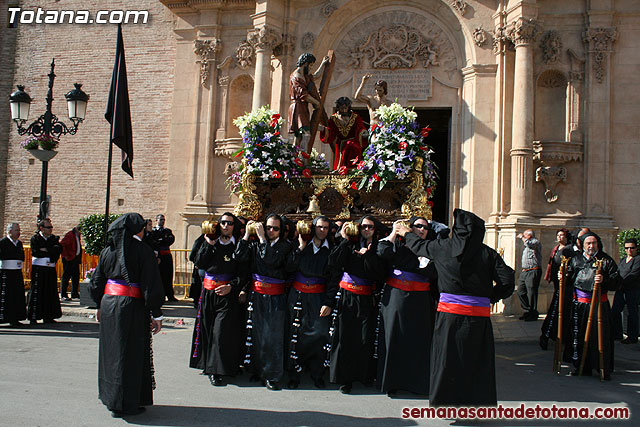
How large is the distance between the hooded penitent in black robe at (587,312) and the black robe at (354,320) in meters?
3.23

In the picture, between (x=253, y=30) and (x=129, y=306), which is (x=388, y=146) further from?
(x=253, y=30)

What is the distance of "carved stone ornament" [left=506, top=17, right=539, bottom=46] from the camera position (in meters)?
14.1

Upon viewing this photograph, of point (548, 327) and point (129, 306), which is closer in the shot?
point (129, 306)

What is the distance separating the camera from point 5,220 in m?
20.1

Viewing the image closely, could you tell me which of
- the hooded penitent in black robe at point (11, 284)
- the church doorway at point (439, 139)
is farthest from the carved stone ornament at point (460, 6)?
the hooded penitent in black robe at point (11, 284)

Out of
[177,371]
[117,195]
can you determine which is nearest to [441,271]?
[177,371]

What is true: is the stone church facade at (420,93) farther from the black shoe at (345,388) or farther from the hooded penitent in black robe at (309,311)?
the black shoe at (345,388)

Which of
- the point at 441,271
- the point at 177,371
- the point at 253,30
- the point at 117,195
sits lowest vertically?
the point at 177,371

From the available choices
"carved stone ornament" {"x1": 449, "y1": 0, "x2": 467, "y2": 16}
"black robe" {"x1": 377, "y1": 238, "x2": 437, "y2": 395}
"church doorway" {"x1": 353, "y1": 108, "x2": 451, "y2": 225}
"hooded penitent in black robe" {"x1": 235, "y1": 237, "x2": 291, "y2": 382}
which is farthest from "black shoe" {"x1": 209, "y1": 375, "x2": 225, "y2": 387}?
"carved stone ornament" {"x1": 449, "y1": 0, "x2": 467, "y2": 16}

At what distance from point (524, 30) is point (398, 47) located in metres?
3.44

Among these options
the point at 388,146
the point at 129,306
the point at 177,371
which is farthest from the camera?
the point at 388,146

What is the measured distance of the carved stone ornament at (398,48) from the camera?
52.0ft

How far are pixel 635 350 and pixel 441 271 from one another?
19.2ft

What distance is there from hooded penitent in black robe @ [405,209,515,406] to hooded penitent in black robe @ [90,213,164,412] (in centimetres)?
295
